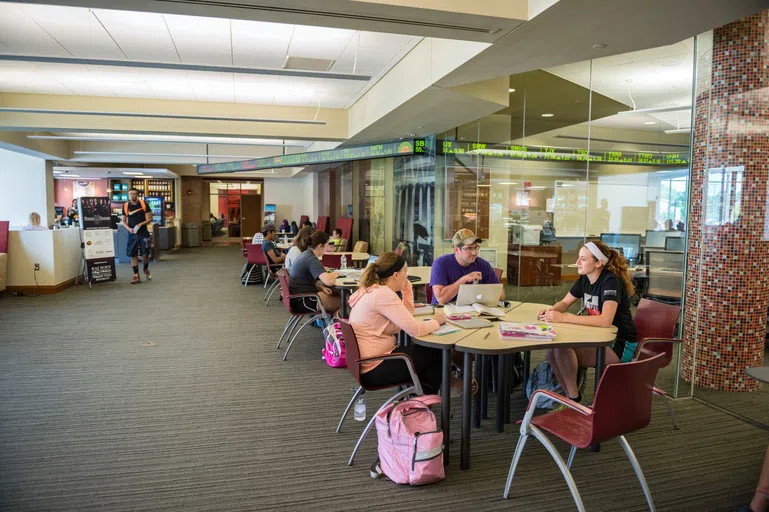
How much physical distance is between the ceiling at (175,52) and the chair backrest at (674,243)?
12.4 feet

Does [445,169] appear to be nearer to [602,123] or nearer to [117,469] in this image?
[602,123]

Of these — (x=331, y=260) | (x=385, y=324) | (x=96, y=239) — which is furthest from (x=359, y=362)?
(x=96, y=239)

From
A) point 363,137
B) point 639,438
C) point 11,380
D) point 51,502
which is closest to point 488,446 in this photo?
point 639,438

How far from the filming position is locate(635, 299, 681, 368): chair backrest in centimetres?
401

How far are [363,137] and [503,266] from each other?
3967 mm

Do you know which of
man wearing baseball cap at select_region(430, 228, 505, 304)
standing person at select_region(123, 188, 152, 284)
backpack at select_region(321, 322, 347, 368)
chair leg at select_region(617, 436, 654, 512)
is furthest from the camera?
standing person at select_region(123, 188, 152, 284)

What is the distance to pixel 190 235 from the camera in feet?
75.9

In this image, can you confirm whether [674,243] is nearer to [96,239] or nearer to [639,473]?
[639,473]

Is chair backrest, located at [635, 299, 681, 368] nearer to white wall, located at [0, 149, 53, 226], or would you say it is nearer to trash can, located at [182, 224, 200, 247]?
white wall, located at [0, 149, 53, 226]

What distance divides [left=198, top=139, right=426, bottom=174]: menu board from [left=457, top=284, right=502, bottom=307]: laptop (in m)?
6.69

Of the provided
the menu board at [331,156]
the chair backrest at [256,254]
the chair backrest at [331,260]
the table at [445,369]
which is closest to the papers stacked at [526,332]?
the table at [445,369]

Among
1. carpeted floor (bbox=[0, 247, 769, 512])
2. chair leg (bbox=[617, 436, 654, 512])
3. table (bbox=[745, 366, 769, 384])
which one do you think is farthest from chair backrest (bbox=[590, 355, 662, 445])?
carpeted floor (bbox=[0, 247, 769, 512])

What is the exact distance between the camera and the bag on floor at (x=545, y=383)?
13.5 feet

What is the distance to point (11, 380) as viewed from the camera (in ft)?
16.6
